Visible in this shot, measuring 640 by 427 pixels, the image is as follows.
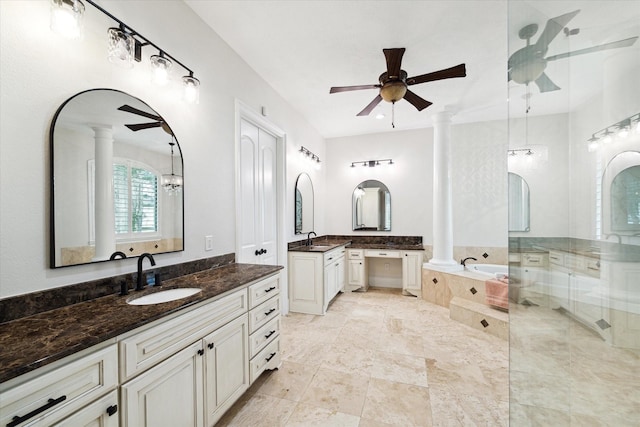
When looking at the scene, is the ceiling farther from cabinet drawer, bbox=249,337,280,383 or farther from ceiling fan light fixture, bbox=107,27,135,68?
cabinet drawer, bbox=249,337,280,383

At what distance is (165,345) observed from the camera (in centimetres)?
118

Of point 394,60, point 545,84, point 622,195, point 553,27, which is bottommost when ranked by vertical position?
point 622,195

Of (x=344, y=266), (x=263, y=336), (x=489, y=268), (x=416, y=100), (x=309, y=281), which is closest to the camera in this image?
(x=263, y=336)

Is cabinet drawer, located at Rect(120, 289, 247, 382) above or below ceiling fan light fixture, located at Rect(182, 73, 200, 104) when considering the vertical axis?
below

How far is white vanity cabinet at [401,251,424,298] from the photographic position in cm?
415

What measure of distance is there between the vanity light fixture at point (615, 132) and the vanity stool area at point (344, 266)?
2.61m

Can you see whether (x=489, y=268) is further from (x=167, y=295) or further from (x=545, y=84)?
(x=167, y=295)

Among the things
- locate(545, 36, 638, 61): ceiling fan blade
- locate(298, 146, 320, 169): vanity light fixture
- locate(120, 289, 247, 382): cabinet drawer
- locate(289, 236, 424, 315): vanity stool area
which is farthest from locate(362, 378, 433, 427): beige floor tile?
locate(298, 146, 320, 169): vanity light fixture

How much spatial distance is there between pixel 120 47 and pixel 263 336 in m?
1.92

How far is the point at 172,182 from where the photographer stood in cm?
178

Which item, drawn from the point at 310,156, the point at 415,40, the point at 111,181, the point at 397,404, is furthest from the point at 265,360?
the point at 310,156

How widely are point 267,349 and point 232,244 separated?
92cm

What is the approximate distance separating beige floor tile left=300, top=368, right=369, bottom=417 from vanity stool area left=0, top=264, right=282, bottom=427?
0.45 metres

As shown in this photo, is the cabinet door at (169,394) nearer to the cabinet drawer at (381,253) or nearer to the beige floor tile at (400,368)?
the beige floor tile at (400,368)
